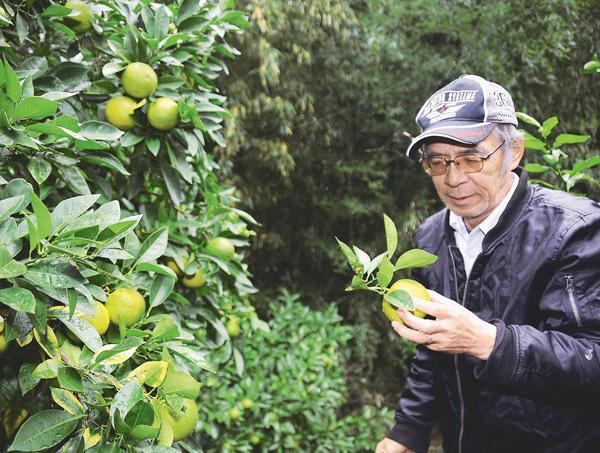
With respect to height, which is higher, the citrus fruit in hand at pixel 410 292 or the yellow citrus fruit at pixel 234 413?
the citrus fruit in hand at pixel 410 292

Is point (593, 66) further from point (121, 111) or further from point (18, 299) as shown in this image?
point (18, 299)

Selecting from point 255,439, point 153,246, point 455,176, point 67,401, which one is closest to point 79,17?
point 153,246

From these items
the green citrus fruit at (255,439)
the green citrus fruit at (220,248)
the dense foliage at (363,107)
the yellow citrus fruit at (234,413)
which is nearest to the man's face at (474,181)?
the green citrus fruit at (220,248)

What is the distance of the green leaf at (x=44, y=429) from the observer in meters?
0.84

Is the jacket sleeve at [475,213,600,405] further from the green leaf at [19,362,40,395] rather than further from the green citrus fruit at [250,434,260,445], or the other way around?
the green citrus fruit at [250,434,260,445]

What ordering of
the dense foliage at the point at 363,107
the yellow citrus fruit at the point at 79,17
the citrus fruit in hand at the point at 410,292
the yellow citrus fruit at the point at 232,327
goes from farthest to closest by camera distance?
the dense foliage at the point at 363,107 < the yellow citrus fruit at the point at 232,327 < the yellow citrus fruit at the point at 79,17 < the citrus fruit in hand at the point at 410,292

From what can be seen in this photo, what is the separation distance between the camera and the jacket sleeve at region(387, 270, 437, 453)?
6.10ft

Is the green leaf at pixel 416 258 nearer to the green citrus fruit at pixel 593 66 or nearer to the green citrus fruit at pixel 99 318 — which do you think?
the green citrus fruit at pixel 99 318

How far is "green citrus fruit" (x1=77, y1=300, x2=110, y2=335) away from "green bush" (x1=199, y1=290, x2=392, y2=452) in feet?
5.67

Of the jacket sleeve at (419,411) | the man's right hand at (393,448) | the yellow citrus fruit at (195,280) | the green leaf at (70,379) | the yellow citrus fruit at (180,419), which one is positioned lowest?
the man's right hand at (393,448)

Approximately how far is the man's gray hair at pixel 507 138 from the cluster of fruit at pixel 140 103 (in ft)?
2.85

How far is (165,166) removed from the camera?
4.93ft

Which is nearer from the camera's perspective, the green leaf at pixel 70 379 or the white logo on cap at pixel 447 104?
the green leaf at pixel 70 379

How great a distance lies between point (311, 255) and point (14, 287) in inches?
161
